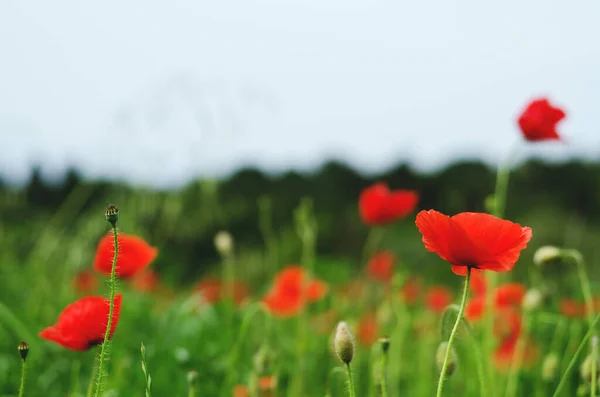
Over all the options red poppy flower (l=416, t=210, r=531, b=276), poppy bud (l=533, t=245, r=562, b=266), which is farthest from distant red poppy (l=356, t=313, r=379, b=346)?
red poppy flower (l=416, t=210, r=531, b=276)

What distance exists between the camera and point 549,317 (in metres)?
2.08

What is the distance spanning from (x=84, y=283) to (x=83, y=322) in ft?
9.94

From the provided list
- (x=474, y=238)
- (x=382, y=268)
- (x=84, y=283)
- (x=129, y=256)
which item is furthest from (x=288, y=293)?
(x=84, y=283)

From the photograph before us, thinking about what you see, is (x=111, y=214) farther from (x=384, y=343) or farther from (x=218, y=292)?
(x=218, y=292)

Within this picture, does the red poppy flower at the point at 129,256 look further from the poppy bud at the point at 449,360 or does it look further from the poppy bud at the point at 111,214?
the poppy bud at the point at 449,360

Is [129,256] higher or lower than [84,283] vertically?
higher

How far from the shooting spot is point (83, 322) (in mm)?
1087

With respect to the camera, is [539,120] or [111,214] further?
[539,120]

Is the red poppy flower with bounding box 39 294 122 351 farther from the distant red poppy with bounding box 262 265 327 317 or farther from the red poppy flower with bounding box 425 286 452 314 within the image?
the red poppy flower with bounding box 425 286 452 314

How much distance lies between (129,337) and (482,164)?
7347mm

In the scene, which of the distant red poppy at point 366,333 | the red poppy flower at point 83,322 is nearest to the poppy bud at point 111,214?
the red poppy flower at point 83,322

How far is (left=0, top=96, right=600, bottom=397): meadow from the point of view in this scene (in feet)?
3.88

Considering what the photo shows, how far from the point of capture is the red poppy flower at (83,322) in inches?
42.6

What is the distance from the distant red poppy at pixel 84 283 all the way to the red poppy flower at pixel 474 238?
10.5 feet
